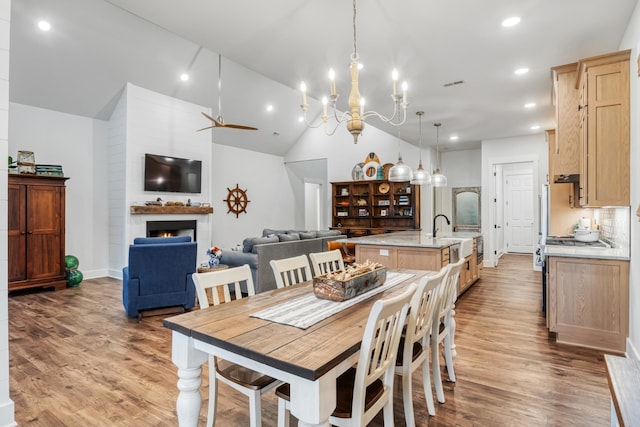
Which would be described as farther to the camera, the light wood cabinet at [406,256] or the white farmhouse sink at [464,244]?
the white farmhouse sink at [464,244]

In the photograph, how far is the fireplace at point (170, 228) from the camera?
21.3 ft

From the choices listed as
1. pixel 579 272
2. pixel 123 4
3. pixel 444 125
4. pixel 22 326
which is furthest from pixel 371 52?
pixel 22 326

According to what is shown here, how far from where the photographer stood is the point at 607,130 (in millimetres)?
2887

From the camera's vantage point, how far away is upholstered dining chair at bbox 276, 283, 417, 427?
135cm

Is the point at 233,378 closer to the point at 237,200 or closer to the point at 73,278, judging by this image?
the point at 73,278

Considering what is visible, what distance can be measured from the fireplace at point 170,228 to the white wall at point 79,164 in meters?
0.96

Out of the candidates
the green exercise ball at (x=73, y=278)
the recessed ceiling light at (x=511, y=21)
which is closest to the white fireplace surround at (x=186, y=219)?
the green exercise ball at (x=73, y=278)

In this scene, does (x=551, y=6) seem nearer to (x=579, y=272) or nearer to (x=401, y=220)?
(x=579, y=272)

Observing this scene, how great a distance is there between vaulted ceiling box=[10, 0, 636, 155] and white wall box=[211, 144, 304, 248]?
1.64 metres

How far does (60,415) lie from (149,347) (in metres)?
1.03

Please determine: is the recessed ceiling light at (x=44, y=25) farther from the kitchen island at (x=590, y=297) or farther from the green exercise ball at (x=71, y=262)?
the kitchen island at (x=590, y=297)

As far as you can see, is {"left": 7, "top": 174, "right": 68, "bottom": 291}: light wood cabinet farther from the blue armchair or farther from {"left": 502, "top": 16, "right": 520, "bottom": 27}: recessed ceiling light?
{"left": 502, "top": 16, "right": 520, "bottom": 27}: recessed ceiling light

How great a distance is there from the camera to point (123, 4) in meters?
2.61

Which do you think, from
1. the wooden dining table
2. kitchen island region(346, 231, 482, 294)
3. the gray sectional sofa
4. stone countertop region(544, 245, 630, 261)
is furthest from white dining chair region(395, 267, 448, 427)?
the gray sectional sofa
